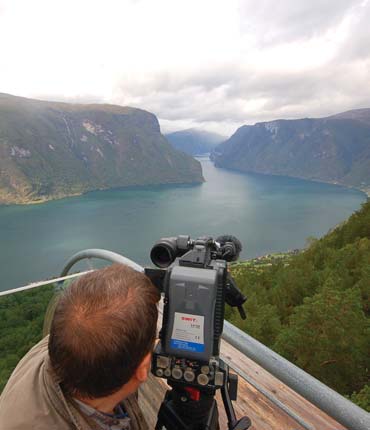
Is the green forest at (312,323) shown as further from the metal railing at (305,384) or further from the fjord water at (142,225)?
the fjord water at (142,225)

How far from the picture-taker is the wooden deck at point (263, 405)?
1525mm

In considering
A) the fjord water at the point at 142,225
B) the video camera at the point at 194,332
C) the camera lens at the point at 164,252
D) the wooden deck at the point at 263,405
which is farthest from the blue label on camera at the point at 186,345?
the fjord water at the point at 142,225

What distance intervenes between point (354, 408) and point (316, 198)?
283 feet

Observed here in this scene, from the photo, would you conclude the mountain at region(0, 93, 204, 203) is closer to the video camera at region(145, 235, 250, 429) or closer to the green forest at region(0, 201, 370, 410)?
the green forest at region(0, 201, 370, 410)

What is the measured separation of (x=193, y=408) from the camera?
971 mm

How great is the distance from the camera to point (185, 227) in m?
49.0

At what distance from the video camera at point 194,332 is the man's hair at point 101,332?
8 centimetres

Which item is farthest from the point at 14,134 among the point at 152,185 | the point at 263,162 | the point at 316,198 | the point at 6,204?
the point at 263,162

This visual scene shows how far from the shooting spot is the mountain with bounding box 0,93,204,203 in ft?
325

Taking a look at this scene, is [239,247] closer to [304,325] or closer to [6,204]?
[304,325]

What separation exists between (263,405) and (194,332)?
1197mm

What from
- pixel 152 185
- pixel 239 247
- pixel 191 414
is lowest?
pixel 152 185

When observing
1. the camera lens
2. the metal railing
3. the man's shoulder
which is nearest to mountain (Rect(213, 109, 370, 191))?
the metal railing

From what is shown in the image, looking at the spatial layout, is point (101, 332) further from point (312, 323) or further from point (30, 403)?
point (312, 323)
